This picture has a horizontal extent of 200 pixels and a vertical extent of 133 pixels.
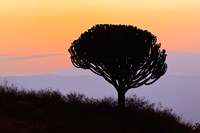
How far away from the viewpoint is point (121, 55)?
16797mm

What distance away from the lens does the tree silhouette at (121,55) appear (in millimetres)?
16844

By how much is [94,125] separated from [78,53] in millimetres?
3982

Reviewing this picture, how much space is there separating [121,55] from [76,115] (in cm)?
307

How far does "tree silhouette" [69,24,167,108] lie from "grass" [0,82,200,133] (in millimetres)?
1066

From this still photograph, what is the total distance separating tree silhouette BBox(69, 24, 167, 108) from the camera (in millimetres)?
16844

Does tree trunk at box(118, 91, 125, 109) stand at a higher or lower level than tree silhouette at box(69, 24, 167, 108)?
lower

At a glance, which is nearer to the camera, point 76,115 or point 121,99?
point 76,115

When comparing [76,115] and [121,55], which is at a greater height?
[121,55]

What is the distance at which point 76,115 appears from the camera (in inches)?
639

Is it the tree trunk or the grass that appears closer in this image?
the grass

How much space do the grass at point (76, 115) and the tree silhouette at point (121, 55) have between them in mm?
1066

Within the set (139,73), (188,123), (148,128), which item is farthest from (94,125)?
(188,123)

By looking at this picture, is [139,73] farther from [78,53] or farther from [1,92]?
[1,92]

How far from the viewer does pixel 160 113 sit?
17703 millimetres
